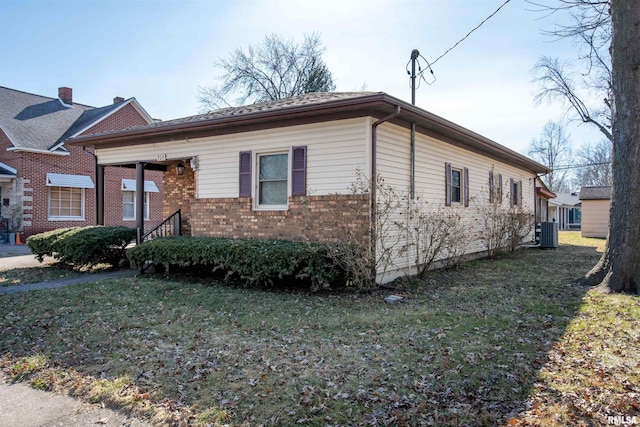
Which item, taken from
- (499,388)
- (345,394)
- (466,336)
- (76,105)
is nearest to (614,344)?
(466,336)

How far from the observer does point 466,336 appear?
5.01m

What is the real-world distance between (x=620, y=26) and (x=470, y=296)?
5.19 meters

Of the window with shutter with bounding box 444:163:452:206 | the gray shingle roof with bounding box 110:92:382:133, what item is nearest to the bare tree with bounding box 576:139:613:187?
the window with shutter with bounding box 444:163:452:206

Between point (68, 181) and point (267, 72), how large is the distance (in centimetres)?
1751

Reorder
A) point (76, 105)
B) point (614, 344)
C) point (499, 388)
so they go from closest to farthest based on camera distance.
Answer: point (499, 388)
point (614, 344)
point (76, 105)

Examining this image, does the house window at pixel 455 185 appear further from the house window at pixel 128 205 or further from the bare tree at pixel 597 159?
the bare tree at pixel 597 159

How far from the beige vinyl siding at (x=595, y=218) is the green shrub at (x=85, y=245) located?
76.2 ft

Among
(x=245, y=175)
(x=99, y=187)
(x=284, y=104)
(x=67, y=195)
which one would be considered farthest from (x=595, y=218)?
(x=67, y=195)

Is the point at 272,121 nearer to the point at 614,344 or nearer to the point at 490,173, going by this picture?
the point at 614,344

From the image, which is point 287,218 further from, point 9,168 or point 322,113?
point 9,168

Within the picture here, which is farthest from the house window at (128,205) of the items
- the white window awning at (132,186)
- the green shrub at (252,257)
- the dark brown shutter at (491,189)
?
the dark brown shutter at (491,189)

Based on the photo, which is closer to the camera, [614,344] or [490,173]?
[614,344]

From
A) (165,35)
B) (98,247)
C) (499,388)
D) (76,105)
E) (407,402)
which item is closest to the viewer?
(407,402)

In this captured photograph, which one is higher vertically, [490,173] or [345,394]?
[490,173]
